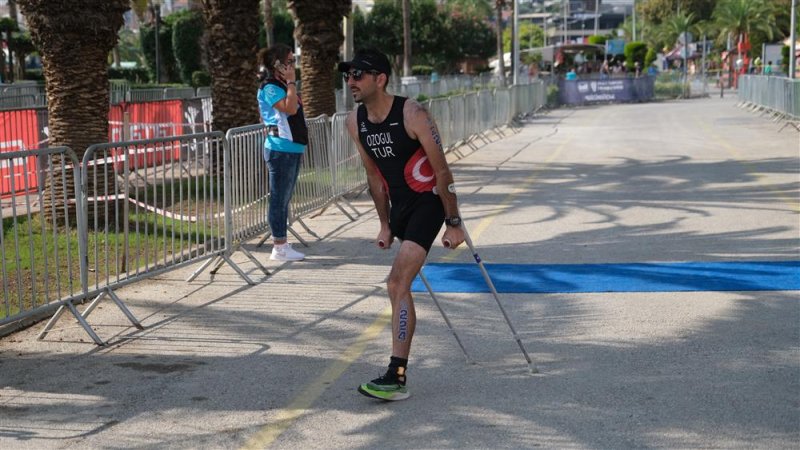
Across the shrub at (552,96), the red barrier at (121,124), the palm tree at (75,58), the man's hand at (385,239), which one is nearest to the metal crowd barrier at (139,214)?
the palm tree at (75,58)

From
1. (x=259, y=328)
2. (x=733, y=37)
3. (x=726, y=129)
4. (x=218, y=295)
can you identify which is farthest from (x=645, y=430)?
(x=733, y=37)

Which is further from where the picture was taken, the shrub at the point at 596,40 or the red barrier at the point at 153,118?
the shrub at the point at 596,40

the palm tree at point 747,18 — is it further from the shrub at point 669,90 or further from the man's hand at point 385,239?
the man's hand at point 385,239

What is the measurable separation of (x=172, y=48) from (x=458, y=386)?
5937 cm

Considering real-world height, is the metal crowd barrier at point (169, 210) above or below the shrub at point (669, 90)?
below

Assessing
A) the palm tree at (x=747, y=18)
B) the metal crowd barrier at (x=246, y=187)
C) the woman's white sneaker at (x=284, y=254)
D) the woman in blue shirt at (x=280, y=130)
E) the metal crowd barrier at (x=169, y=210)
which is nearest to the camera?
the metal crowd barrier at (x=169, y=210)

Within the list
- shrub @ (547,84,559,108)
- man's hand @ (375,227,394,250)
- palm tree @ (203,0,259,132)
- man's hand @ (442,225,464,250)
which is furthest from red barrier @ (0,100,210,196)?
shrub @ (547,84,559,108)

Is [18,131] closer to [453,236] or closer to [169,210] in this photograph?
[169,210]

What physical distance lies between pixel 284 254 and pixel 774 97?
27.3 meters

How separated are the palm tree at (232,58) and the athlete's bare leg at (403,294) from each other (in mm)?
10659

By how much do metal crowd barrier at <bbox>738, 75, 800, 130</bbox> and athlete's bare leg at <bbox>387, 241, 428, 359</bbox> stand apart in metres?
24.7

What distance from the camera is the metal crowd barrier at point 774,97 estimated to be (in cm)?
3056

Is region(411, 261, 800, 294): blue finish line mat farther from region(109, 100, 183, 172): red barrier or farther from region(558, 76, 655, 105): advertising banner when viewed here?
region(558, 76, 655, 105): advertising banner

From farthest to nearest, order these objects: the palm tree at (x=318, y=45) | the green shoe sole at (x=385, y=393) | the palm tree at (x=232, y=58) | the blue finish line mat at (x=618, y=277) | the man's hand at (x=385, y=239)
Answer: the palm tree at (x=318, y=45) < the palm tree at (x=232, y=58) < the blue finish line mat at (x=618, y=277) < the man's hand at (x=385, y=239) < the green shoe sole at (x=385, y=393)
